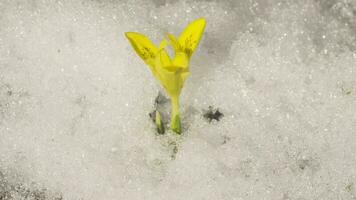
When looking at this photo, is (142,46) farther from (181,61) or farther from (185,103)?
(185,103)

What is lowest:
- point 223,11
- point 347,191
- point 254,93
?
point 347,191

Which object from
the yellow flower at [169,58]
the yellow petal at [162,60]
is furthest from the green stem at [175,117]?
the yellow petal at [162,60]

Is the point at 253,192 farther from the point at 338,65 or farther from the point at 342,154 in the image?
the point at 338,65

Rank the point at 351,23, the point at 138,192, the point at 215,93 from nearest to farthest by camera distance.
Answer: the point at 138,192, the point at 215,93, the point at 351,23

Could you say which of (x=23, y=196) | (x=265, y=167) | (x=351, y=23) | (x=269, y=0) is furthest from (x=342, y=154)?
(x=23, y=196)

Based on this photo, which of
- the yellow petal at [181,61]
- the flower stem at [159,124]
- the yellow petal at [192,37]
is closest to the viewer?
the yellow petal at [181,61]

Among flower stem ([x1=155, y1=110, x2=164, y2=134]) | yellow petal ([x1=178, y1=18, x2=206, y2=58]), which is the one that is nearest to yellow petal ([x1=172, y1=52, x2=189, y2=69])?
yellow petal ([x1=178, y1=18, x2=206, y2=58])

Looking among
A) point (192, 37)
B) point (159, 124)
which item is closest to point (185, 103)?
point (159, 124)

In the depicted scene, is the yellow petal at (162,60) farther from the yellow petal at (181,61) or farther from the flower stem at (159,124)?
the flower stem at (159,124)

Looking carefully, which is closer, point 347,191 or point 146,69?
point 347,191
